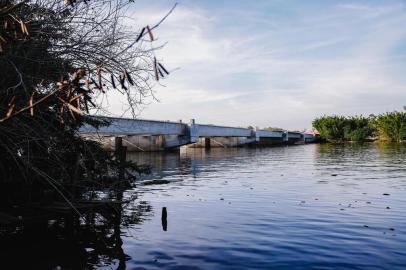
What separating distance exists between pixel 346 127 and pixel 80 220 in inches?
4184

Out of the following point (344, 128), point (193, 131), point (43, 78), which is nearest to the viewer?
point (43, 78)

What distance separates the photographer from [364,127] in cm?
10975

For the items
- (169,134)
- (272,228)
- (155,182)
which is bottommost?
(272,228)

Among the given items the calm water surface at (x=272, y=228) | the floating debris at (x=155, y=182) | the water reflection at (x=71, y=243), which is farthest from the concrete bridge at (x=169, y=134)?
the water reflection at (x=71, y=243)

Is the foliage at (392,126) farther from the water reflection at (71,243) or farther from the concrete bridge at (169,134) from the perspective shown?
the water reflection at (71,243)

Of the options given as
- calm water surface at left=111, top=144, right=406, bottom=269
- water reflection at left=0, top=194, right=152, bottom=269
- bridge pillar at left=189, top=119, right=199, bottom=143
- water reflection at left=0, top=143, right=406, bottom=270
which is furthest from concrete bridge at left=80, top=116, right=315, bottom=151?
water reflection at left=0, top=194, right=152, bottom=269

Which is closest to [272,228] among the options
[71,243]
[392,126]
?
[71,243]

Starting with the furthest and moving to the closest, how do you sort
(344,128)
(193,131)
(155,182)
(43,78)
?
(344,128)
(193,131)
(155,182)
(43,78)

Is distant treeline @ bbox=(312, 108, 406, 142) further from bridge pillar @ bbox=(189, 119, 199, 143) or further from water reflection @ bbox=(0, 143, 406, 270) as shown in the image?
water reflection @ bbox=(0, 143, 406, 270)

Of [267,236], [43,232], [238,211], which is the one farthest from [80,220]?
[267,236]

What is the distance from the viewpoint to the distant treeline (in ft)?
327

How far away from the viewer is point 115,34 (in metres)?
9.45

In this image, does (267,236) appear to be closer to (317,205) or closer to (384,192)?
(317,205)

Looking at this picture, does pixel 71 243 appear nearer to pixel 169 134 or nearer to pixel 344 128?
pixel 169 134
